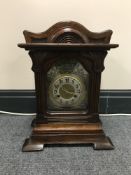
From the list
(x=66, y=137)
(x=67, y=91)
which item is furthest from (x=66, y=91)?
(x=66, y=137)

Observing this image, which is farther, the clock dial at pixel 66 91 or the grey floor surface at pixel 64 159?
the clock dial at pixel 66 91

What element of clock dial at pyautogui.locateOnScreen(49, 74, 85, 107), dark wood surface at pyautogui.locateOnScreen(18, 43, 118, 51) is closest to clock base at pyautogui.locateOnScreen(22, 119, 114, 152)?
clock dial at pyautogui.locateOnScreen(49, 74, 85, 107)

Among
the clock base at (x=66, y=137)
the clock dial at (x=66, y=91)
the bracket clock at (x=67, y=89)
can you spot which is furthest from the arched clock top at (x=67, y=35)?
the clock base at (x=66, y=137)

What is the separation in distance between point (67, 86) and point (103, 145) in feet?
0.91

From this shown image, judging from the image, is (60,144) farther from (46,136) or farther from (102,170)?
(102,170)

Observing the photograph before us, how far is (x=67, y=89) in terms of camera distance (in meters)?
0.99

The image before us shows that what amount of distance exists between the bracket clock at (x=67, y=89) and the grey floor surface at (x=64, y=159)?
4 cm

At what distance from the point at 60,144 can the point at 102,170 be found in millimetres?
218

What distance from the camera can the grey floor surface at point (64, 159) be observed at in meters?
0.83

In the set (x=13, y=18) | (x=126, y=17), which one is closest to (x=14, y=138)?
(x=13, y=18)

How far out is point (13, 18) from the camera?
1.14 m

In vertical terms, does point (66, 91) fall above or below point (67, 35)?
below

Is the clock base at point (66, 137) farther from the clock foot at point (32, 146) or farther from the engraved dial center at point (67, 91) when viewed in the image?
the engraved dial center at point (67, 91)

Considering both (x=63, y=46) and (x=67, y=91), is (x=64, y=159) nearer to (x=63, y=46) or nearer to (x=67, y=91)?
(x=67, y=91)
